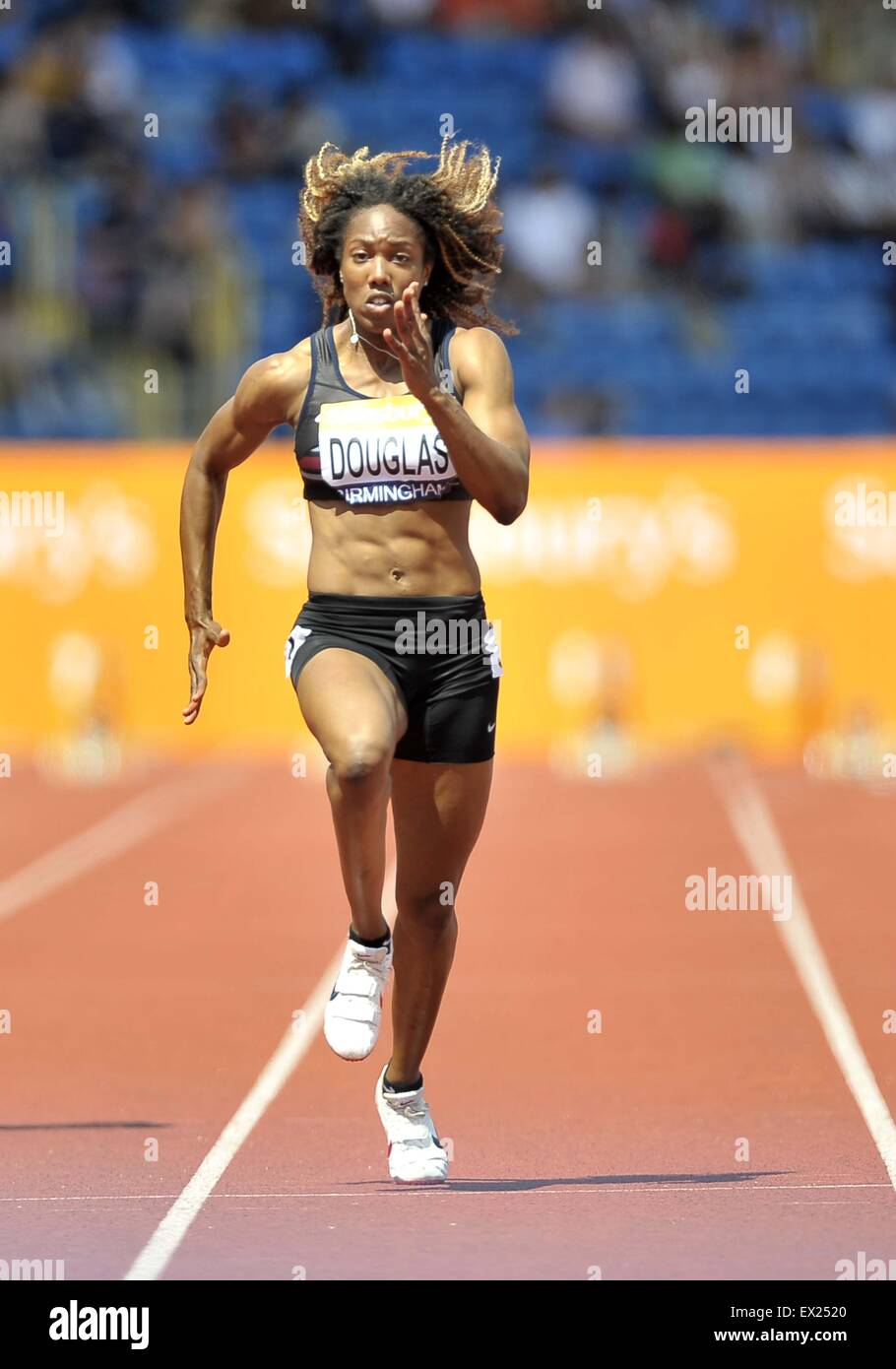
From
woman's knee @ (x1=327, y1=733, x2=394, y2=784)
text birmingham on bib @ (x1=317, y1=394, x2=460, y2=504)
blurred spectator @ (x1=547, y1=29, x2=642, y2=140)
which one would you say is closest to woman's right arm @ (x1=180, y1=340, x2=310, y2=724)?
text birmingham on bib @ (x1=317, y1=394, x2=460, y2=504)

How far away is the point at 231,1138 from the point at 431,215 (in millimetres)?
2576

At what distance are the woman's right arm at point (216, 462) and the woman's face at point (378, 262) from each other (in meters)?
0.23

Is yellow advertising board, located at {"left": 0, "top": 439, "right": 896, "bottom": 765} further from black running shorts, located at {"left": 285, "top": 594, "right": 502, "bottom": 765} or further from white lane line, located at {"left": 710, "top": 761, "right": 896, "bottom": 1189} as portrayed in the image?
black running shorts, located at {"left": 285, "top": 594, "right": 502, "bottom": 765}

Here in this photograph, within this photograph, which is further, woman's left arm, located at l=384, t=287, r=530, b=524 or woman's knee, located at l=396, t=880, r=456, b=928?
woman's knee, located at l=396, t=880, r=456, b=928

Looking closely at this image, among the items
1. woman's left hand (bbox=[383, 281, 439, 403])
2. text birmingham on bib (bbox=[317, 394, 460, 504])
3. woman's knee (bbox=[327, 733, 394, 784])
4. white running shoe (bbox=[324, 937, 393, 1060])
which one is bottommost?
white running shoe (bbox=[324, 937, 393, 1060])

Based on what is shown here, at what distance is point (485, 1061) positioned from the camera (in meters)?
7.92

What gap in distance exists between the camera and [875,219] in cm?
2272

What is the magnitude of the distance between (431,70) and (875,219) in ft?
15.6

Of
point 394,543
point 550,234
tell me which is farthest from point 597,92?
point 394,543

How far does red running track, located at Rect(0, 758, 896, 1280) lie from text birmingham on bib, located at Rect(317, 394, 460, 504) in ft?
5.43

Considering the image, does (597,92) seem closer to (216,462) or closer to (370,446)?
(216,462)

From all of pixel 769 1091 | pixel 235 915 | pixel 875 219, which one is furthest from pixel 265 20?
pixel 769 1091

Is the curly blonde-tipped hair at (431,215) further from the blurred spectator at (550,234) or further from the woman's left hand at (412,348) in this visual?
the blurred spectator at (550,234)

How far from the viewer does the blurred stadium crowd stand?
20938 millimetres
